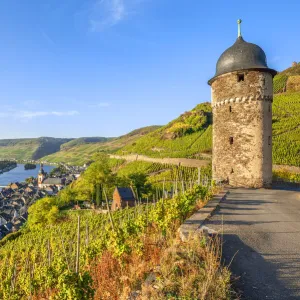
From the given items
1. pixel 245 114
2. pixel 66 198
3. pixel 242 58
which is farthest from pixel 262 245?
pixel 66 198

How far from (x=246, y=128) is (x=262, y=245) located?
1144 cm

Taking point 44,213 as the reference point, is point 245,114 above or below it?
above

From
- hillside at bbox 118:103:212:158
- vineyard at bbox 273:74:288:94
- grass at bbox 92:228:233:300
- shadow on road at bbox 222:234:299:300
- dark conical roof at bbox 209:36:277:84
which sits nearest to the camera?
grass at bbox 92:228:233:300

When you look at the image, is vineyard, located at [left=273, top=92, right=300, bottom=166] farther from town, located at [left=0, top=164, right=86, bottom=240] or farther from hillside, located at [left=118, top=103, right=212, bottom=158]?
town, located at [left=0, top=164, right=86, bottom=240]

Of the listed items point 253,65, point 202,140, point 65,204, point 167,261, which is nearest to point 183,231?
point 167,261

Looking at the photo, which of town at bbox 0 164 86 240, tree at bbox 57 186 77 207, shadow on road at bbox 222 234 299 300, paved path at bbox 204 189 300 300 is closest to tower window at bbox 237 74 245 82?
paved path at bbox 204 189 300 300

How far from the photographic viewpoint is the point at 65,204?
183 feet

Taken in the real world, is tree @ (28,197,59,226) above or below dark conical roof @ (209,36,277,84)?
below

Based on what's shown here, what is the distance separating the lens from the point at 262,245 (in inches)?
254

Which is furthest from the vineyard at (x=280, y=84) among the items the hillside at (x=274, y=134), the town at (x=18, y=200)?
the town at (x=18, y=200)

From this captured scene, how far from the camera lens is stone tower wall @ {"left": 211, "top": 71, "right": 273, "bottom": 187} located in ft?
54.4

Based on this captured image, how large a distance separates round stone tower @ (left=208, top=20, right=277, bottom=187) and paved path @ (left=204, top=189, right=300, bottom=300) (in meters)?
5.00

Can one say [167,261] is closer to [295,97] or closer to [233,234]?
[233,234]

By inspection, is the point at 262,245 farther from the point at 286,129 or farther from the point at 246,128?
the point at 286,129
